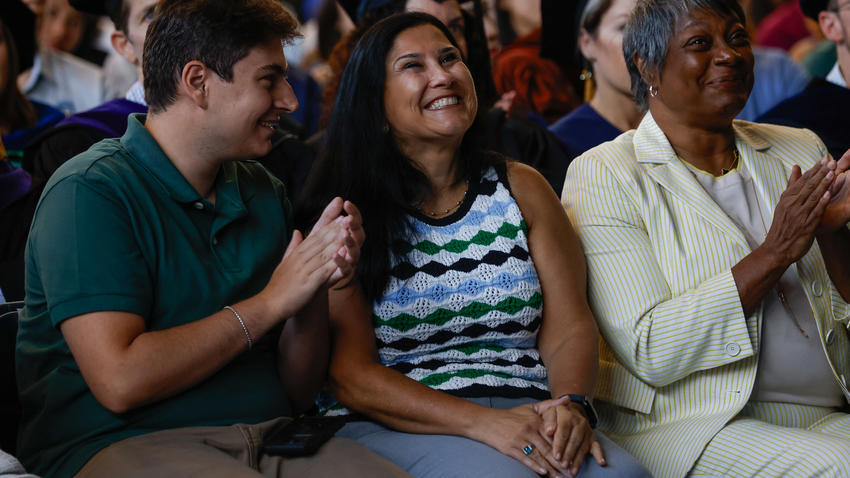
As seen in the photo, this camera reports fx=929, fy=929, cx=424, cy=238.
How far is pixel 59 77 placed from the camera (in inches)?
210

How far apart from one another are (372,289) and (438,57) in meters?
0.61

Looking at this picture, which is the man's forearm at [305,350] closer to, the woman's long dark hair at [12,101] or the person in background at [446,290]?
the person in background at [446,290]

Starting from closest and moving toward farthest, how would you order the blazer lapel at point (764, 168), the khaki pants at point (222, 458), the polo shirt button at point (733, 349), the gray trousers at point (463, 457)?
the khaki pants at point (222, 458) → the gray trousers at point (463, 457) → the polo shirt button at point (733, 349) → the blazer lapel at point (764, 168)

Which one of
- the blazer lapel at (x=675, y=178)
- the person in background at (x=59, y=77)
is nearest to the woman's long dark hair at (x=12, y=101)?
the person in background at (x=59, y=77)

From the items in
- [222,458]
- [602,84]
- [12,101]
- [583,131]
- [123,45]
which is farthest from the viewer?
[12,101]

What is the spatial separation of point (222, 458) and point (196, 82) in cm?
77

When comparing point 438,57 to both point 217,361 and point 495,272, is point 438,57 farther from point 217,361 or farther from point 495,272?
point 217,361

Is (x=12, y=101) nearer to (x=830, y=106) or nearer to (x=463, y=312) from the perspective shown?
(x=463, y=312)

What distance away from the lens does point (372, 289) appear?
2.12 m

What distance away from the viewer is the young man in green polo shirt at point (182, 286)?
1.73 meters

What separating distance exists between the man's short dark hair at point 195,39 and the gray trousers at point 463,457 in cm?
85

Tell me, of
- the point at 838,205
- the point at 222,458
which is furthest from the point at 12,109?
the point at 838,205

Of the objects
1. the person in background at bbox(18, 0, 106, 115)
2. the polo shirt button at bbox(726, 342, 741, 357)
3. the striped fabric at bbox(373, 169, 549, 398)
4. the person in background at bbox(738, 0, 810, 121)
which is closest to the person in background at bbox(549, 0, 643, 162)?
the person in background at bbox(738, 0, 810, 121)

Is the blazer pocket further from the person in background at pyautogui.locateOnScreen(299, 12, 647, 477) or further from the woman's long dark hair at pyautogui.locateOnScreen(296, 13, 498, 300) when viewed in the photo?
the woman's long dark hair at pyautogui.locateOnScreen(296, 13, 498, 300)
